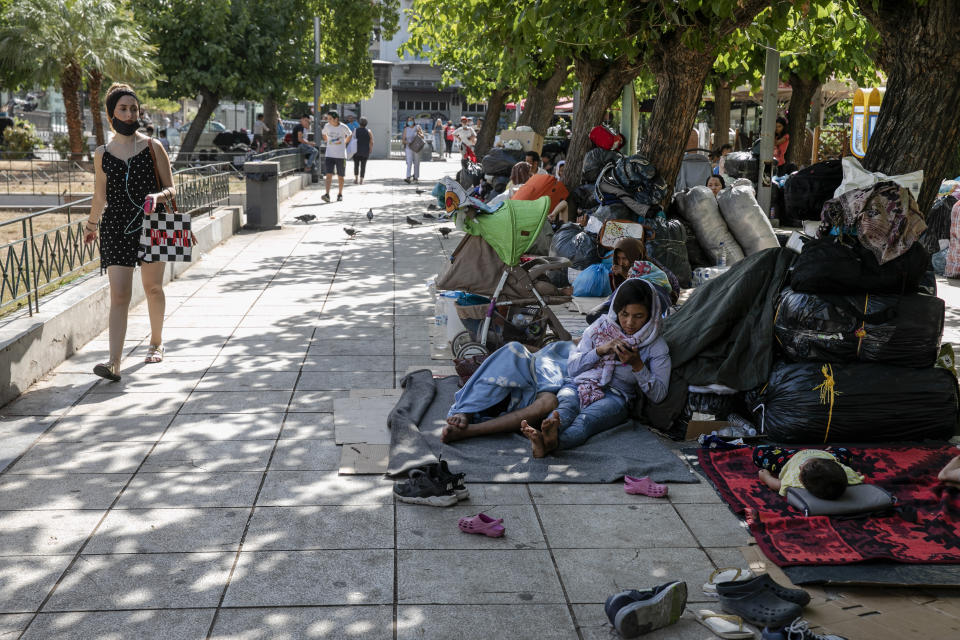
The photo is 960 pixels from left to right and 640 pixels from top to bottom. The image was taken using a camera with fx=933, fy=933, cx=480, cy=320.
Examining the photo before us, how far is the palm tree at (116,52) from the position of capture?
24703mm

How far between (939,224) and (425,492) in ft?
31.7

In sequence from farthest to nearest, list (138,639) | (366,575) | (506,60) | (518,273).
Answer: (506,60)
(518,273)
(366,575)
(138,639)

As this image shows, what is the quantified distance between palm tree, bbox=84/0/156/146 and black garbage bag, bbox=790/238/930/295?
76.3ft

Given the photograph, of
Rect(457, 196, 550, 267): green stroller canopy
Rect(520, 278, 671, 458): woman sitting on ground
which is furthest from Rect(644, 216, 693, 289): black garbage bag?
Rect(520, 278, 671, 458): woman sitting on ground

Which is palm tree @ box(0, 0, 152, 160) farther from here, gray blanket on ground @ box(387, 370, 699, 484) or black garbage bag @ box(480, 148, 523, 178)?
gray blanket on ground @ box(387, 370, 699, 484)

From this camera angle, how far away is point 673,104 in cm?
1086

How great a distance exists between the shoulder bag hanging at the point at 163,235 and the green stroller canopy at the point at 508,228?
208 cm

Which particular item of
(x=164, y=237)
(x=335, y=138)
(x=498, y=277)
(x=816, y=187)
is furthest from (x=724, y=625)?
(x=335, y=138)

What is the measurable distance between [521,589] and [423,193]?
20.2 meters

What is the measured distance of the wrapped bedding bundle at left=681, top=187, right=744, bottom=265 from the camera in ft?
35.9

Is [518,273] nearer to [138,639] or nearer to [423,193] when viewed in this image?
[138,639]

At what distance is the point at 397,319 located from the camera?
8914 millimetres

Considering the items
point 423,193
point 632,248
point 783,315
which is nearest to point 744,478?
point 783,315

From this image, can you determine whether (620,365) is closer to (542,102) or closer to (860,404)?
(860,404)
